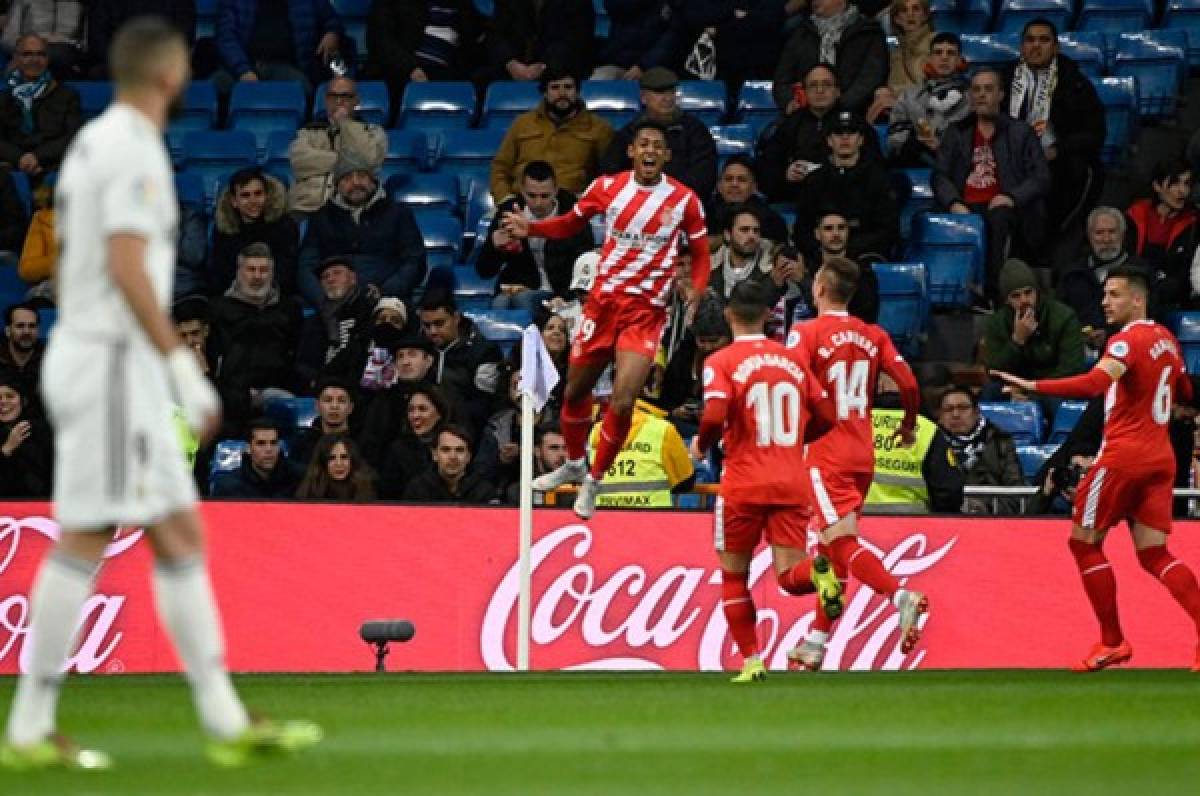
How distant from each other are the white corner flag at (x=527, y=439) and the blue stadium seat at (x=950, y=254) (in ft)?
17.1

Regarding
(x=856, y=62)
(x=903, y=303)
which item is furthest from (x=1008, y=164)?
(x=856, y=62)

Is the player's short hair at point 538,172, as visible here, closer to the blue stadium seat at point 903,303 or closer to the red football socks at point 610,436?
the blue stadium seat at point 903,303

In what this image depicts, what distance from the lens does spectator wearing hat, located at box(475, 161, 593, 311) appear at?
759 inches

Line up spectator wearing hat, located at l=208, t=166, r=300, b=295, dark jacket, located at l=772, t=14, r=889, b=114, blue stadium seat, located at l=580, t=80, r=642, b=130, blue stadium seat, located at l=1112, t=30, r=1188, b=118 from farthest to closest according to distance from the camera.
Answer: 1. blue stadium seat, located at l=580, t=80, r=642, b=130
2. blue stadium seat, located at l=1112, t=30, r=1188, b=118
3. dark jacket, located at l=772, t=14, r=889, b=114
4. spectator wearing hat, located at l=208, t=166, r=300, b=295

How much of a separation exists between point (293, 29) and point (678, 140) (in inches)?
203

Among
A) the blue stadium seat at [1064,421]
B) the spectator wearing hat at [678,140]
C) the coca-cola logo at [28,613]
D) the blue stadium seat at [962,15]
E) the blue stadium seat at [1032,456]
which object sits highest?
the blue stadium seat at [962,15]

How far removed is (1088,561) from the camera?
14.3m

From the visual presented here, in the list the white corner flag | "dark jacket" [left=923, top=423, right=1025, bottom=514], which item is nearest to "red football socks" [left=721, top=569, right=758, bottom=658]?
the white corner flag

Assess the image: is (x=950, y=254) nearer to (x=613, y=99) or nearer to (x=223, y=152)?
(x=613, y=99)

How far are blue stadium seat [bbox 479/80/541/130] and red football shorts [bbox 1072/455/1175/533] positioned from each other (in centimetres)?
915

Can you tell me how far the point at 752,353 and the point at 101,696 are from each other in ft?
13.2

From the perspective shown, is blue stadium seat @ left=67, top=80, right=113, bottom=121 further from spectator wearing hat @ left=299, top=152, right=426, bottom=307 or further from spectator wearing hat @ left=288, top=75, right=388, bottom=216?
spectator wearing hat @ left=299, top=152, right=426, bottom=307

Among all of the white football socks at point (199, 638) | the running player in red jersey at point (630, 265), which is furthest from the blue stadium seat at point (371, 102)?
the white football socks at point (199, 638)

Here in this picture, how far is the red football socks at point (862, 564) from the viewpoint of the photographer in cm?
1388
